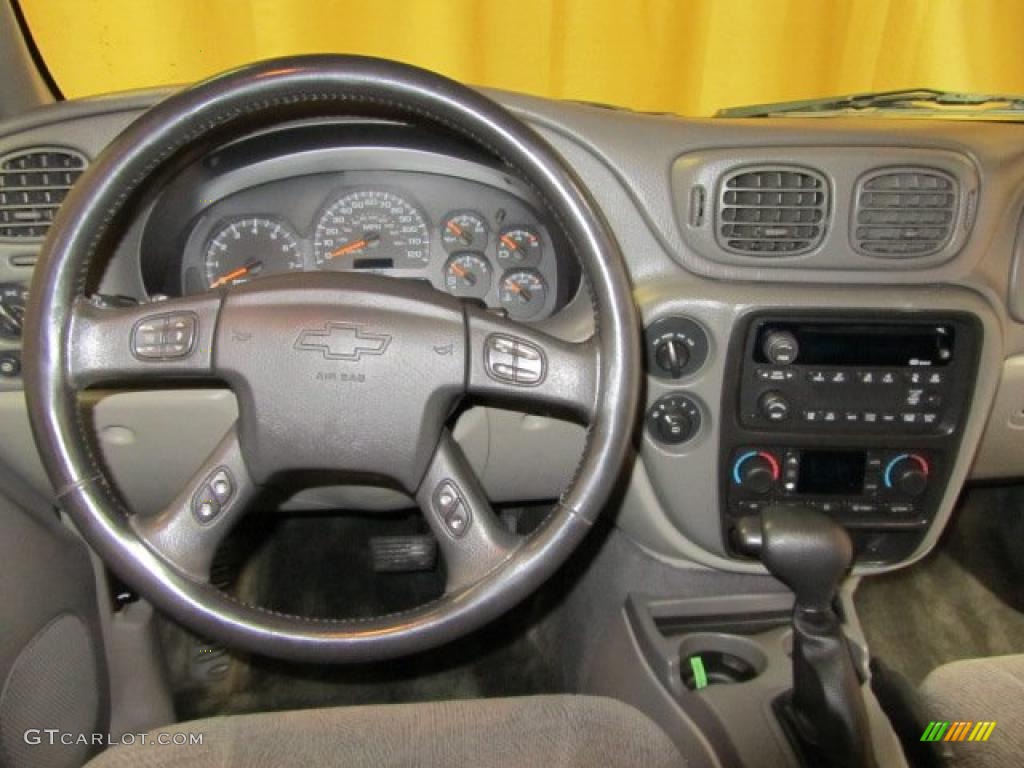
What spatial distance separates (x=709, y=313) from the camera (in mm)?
1140

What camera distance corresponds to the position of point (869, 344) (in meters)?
1.17

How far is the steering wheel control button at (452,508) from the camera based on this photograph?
0.94 meters

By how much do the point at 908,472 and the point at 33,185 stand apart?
4.09ft

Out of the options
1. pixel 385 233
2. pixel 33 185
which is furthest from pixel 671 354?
pixel 33 185

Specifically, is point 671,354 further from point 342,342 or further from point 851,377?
point 342,342

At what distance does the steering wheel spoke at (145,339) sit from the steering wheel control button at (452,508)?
282 millimetres

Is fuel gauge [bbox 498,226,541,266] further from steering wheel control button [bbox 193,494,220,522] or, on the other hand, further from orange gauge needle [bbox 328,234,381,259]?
steering wheel control button [bbox 193,494,220,522]

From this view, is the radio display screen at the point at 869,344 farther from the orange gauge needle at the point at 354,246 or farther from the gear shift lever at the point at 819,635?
the orange gauge needle at the point at 354,246

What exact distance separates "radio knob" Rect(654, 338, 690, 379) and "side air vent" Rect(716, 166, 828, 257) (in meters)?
0.14

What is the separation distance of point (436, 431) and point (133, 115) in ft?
1.85

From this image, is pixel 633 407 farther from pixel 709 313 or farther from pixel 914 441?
pixel 914 441

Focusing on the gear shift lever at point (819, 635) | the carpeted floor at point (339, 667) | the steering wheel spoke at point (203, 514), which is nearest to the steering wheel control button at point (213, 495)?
the steering wheel spoke at point (203, 514)

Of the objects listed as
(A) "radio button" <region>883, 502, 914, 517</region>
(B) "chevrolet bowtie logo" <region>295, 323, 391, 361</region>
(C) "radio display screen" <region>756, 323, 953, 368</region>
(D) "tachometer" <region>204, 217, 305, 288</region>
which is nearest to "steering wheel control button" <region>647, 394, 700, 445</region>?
(C) "radio display screen" <region>756, 323, 953, 368</region>

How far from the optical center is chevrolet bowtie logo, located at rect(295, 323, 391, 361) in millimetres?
899
